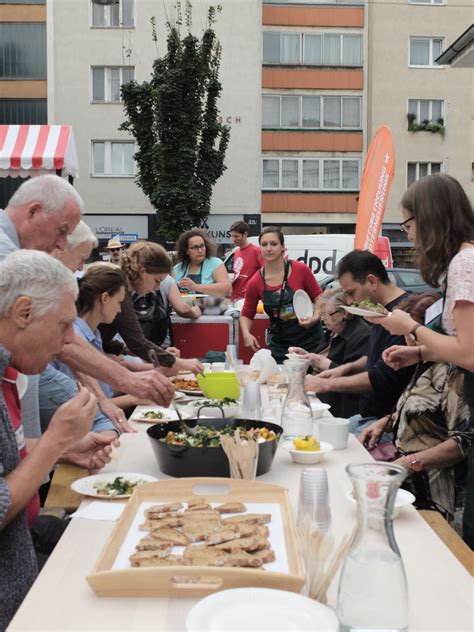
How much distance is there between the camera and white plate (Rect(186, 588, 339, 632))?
1.22m

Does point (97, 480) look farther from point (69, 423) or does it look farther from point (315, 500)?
point (315, 500)

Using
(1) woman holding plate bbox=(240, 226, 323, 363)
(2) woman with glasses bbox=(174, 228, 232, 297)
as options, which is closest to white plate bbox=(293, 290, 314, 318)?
(1) woman holding plate bbox=(240, 226, 323, 363)

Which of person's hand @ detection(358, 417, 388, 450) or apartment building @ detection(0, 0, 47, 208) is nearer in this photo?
person's hand @ detection(358, 417, 388, 450)

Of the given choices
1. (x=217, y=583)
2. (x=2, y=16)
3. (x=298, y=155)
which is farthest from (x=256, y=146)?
(x=217, y=583)

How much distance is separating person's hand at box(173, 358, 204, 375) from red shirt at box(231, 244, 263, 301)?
4.26 metres

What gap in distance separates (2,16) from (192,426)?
Result: 2384 cm

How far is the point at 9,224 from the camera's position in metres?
3.14

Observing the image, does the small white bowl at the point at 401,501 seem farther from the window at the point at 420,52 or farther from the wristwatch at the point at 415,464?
the window at the point at 420,52

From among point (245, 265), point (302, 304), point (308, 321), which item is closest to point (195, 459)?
point (308, 321)

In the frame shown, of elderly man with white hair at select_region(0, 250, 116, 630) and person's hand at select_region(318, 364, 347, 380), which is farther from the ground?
elderly man with white hair at select_region(0, 250, 116, 630)

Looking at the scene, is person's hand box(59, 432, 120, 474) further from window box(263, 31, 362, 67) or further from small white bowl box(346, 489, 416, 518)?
window box(263, 31, 362, 67)

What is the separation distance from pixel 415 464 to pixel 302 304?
2.76 meters

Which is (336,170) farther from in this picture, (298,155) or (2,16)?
(2,16)

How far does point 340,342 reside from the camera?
4.73 m
